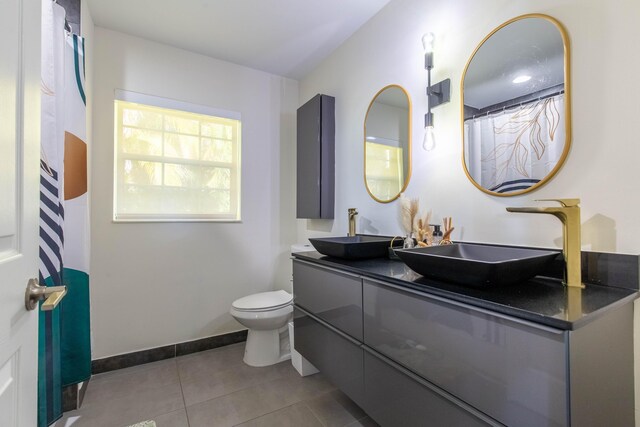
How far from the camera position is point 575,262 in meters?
1.02

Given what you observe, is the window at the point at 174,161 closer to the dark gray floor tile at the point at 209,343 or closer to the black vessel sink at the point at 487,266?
the dark gray floor tile at the point at 209,343

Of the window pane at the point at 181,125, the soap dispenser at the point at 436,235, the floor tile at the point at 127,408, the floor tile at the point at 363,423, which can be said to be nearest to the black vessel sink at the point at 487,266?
the soap dispenser at the point at 436,235

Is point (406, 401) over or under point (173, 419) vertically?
over

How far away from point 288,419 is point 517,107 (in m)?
1.98

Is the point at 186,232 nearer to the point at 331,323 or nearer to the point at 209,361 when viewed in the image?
the point at 209,361

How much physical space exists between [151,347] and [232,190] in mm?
1470

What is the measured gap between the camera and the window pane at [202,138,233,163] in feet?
8.69

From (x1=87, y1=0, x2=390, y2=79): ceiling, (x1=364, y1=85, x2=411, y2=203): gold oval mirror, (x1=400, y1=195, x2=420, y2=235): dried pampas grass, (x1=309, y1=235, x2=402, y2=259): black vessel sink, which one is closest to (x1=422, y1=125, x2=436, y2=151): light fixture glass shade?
(x1=364, y1=85, x2=411, y2=203): gold oval mirror

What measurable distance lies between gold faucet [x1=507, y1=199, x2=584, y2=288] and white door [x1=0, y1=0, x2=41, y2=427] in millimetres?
1465

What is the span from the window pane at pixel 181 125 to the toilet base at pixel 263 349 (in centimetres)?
180

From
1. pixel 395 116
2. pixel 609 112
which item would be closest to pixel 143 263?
pixel 395 116

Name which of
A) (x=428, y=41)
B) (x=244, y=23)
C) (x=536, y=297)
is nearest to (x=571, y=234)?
(x=536, y=297)

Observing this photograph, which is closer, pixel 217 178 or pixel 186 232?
pixel 186 232

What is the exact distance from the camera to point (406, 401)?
112cm
